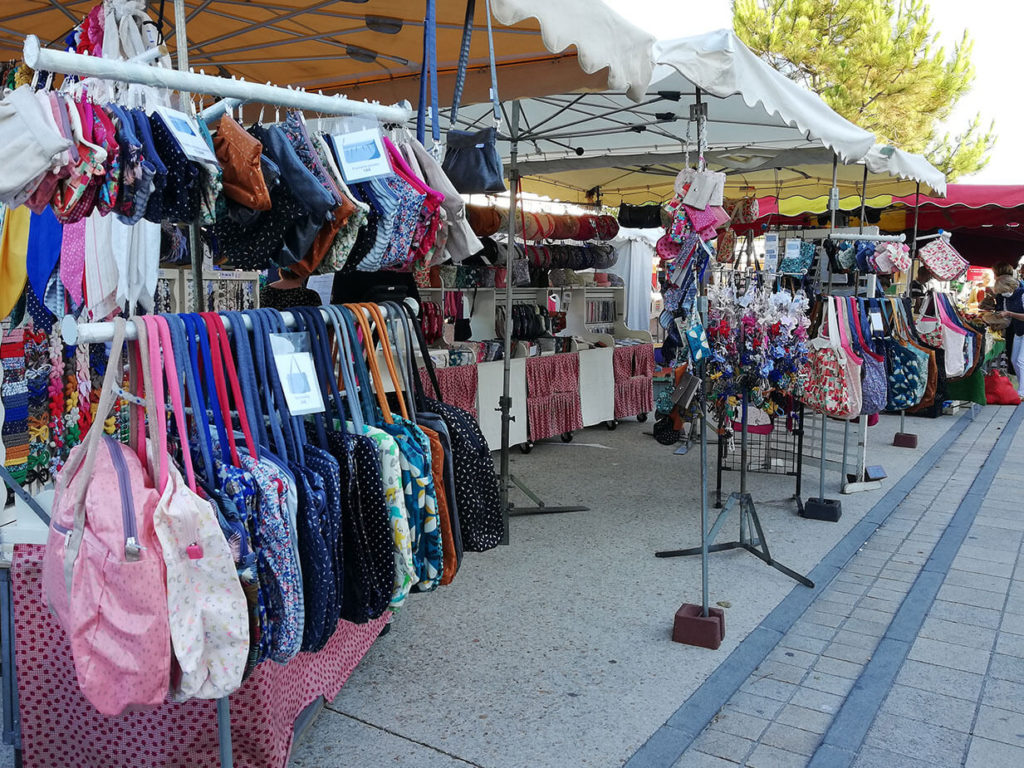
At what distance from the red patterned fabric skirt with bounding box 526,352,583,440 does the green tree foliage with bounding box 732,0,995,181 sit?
16.9m

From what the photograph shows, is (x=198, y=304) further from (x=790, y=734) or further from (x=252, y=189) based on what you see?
(x=790, y=734)

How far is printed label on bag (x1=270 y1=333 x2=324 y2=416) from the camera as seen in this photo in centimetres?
199

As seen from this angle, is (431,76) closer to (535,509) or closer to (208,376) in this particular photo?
(208,376)

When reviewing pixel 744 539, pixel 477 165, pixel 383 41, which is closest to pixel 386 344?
pixel 477 165

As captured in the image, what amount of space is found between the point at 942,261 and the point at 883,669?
535cm

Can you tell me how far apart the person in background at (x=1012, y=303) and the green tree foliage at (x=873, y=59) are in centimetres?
1142

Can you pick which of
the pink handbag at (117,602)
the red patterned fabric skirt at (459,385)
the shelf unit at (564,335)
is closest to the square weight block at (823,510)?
the shelf unit at (564,335)

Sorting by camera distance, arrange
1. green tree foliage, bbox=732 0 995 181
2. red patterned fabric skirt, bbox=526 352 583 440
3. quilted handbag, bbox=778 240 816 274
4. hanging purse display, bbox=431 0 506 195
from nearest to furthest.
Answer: hanging purse display, bbox=431 0 506 195 → quilted handbag, bbox=778 240 816 274 → red patterned fabric skirt, bbox=526 352 583 440 → green tree foliage, bbox=732 0 995 181

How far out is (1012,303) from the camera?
11570mm

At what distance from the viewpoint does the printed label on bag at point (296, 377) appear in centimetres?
199

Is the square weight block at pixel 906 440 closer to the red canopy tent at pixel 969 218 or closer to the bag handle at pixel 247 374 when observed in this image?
the red canopy tent at pixel 969 218

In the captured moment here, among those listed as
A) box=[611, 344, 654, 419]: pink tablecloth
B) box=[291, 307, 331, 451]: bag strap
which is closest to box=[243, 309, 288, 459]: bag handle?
box=[291, 307, 331, 451]: bag strap

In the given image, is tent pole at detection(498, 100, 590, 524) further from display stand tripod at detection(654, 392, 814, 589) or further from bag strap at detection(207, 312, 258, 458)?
bag strap at detection(207, 312, 258, 458)

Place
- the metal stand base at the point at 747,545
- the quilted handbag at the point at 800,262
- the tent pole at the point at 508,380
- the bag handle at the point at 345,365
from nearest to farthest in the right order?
the bag handle at the point at 345,365, the metal stand base at the point at 747,545, the tent pole at the point at 508,380, the quilted handbag at the point at 800,262
